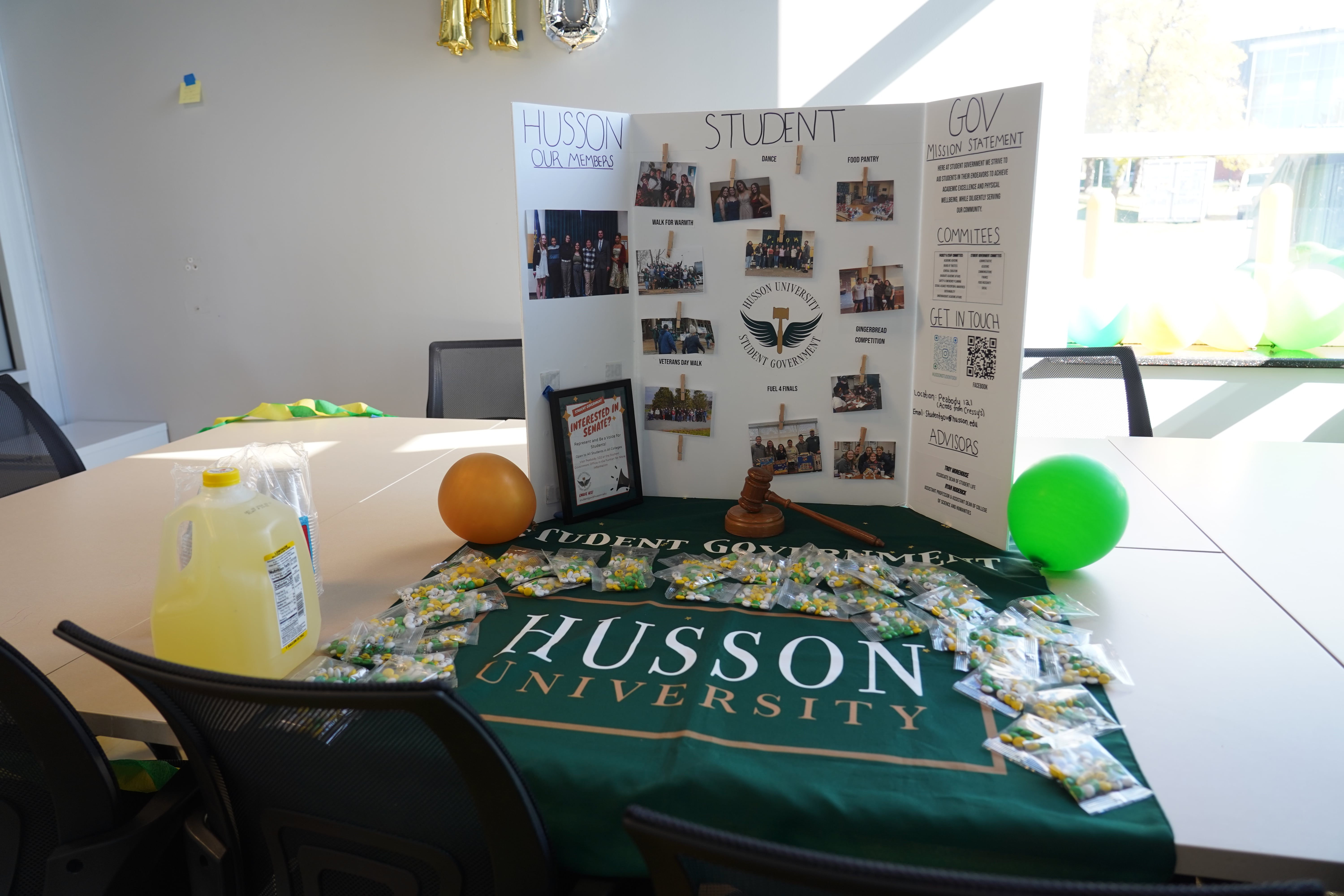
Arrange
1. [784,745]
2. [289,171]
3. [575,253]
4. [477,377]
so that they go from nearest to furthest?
[784,745], [575,253], [477,377], [289,171]

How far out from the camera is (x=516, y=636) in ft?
3.48

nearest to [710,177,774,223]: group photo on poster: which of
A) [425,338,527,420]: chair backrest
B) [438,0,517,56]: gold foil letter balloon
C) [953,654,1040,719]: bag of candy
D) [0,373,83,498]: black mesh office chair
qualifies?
[953,654,1040,719]: bag of candy

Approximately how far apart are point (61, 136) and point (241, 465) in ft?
11.4

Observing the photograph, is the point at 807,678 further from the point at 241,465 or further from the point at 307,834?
the point at 241,465

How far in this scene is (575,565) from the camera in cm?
125

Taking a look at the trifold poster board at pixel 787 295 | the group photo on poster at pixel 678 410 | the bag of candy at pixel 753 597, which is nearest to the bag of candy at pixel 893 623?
the bag of candy at pixel 753 597

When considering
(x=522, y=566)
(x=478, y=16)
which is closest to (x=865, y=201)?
(x=522, y=566)

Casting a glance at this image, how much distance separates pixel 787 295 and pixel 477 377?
1.44m

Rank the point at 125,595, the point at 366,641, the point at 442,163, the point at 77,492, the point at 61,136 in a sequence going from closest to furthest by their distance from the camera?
the point at 366,641 → the point at 125,595 → the point at 77,492 → the point at 442,163 → the point at 61,136

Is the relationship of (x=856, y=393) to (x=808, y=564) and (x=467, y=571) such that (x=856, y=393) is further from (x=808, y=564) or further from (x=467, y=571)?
(x=467, y=571)

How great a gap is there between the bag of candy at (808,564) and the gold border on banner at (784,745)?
0.35m

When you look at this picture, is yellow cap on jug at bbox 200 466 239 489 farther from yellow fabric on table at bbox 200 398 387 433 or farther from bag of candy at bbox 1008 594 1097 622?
yellow fabric on table at bbox 200 398 387 433

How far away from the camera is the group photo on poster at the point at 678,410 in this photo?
1524 mm

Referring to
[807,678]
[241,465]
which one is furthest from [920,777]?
[241,465]
